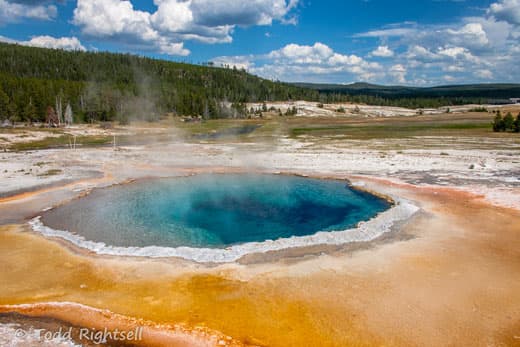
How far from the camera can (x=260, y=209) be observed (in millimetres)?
16500

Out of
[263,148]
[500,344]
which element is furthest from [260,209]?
[263,148]

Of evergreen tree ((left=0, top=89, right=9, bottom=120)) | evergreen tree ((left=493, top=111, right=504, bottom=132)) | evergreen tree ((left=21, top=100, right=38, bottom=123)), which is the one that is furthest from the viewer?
evergreen tree ((left=21, top=100, right=38, bottom=123))

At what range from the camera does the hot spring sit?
13.0m

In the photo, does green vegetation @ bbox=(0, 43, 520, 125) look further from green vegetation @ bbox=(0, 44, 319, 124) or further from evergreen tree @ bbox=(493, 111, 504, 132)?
evergreen tree @ bbox=(493, 111, 504, 132)

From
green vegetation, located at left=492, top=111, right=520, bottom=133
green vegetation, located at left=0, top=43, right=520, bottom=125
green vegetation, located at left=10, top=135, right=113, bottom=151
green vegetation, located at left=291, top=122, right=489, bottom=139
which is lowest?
green vegetation, located at left=10, top=135, right=113, bottom=151

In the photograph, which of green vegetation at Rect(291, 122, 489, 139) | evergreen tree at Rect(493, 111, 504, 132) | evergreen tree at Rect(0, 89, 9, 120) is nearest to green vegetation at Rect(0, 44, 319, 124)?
evergreen tree at Rect(0, 89, 9, 120)

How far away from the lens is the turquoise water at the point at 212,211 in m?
13.1

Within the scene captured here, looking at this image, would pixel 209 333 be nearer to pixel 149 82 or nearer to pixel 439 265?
pixel 439 265

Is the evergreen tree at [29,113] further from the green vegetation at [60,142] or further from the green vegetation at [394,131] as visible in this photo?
the green vegetation at [394,131]

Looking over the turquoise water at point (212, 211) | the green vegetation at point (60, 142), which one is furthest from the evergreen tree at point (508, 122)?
the green vegetation at point (60, 142)

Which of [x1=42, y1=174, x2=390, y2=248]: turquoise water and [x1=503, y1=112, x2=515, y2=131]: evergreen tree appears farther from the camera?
[x1=503, y1=112, x2=515, y2=131]: evergreen tree

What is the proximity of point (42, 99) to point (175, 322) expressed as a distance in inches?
2672

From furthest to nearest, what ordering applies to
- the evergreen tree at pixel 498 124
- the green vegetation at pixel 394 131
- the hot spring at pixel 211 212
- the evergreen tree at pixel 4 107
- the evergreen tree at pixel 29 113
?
the evergreen tree at pixel 29 113 < the evergreen tree at pixel 4 107 < the green vegetation at pixel 394 131 < the evergreen tree at pixel 498 124 < the hot spring at pixel 211 212

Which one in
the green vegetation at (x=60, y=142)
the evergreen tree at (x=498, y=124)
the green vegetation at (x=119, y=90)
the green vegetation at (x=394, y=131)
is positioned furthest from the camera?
the green vegetation at (x=119, y=90)
